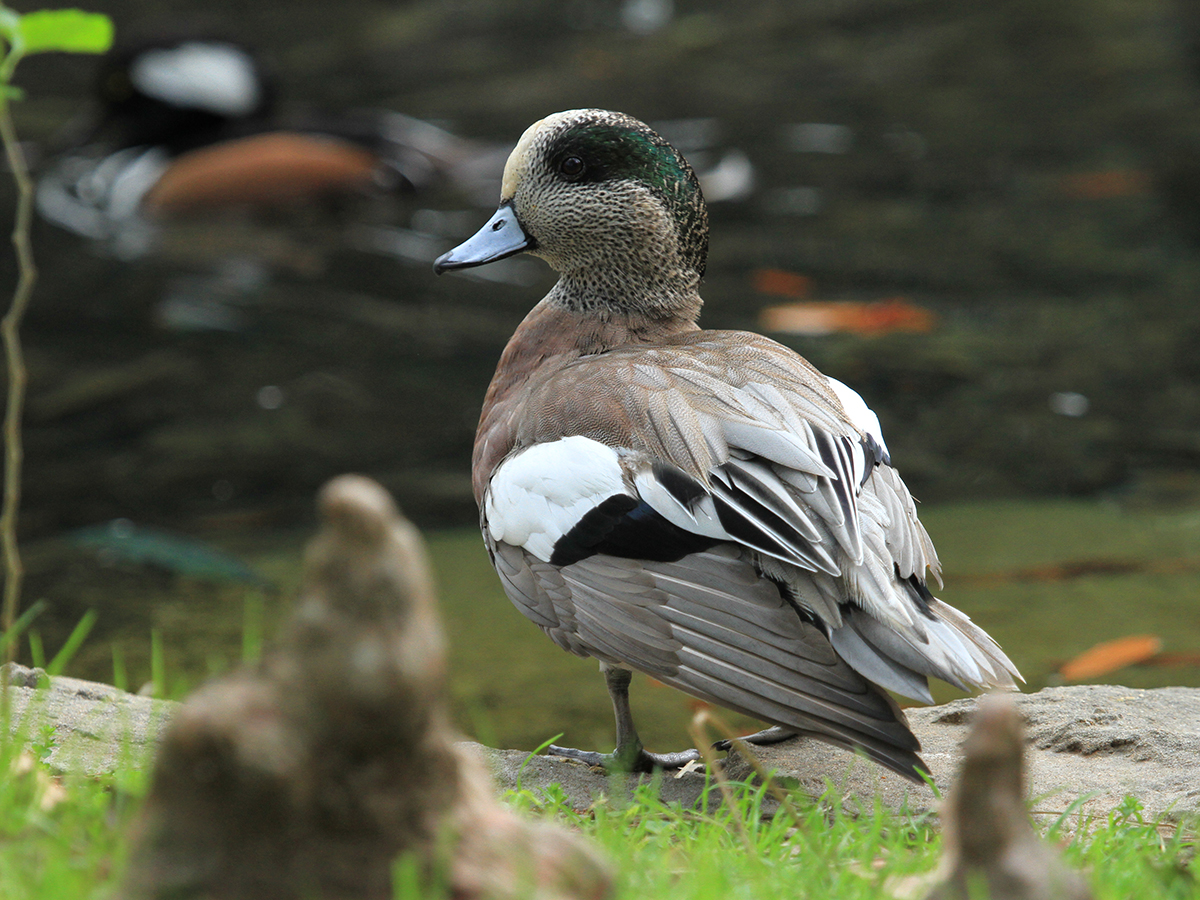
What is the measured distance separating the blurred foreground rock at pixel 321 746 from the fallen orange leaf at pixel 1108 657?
12.6 ft

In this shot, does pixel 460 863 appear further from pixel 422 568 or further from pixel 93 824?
pixel 93 824

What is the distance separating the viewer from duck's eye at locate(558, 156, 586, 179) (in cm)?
424

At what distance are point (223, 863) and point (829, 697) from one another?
1.59 meters

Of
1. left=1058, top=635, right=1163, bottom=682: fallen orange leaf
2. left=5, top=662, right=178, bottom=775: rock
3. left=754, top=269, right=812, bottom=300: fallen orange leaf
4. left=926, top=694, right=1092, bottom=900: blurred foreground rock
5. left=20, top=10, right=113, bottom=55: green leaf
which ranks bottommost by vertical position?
left=1058, top=635, right=1163, bottom=682: fallen orange leaf

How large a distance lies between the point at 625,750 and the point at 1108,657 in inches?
96.2

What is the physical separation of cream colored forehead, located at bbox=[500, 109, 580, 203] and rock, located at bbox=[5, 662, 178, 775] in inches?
71.7

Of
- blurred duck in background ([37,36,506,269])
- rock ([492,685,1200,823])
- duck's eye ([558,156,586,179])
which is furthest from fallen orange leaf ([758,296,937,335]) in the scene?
rock ([492,685,1200,823])

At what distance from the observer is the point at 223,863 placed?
184cm

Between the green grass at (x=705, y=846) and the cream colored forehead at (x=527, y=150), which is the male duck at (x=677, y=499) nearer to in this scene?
the cream colored forehead at (x=527, y=150)

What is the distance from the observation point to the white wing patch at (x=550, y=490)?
11.6 feet

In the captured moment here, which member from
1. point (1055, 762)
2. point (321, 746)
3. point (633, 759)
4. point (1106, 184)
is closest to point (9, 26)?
point (321, 746)

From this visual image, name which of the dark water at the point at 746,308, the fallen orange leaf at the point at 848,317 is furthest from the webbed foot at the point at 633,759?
the fallen orange leaf at the point at 848,317

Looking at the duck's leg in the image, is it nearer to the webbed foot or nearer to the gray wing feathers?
the webbed foot

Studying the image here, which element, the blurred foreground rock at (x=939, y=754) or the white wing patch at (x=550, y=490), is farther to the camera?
the white wing patch at (x=550, y=490)
